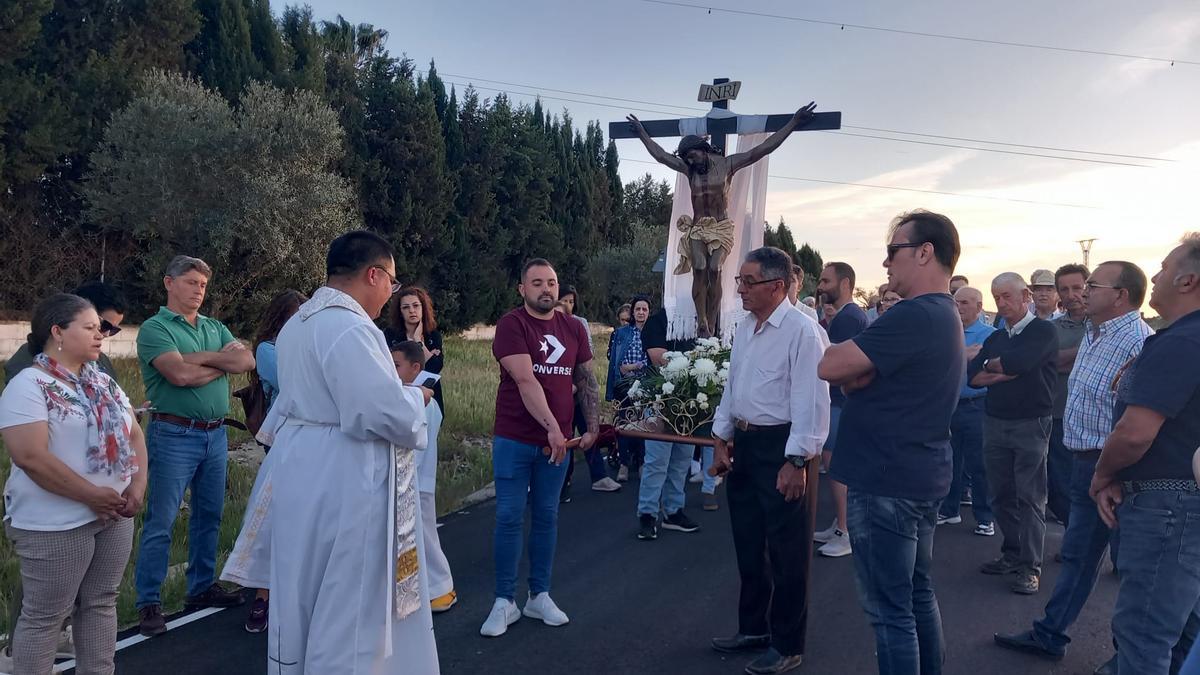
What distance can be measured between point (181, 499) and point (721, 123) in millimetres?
6685

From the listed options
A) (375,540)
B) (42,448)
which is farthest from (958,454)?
(42,448)

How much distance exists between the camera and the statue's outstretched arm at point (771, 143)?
8630mm

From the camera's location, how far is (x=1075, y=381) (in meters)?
4.73

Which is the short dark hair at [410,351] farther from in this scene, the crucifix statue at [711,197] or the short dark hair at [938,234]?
the crucifix statue at [711,197]

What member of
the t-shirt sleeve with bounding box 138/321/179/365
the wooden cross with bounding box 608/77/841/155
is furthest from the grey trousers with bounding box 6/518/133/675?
the wooden cross with bounding box 608/77/841/155

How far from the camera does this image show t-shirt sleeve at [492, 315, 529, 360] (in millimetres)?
4801

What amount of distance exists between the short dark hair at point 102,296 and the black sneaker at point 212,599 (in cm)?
187

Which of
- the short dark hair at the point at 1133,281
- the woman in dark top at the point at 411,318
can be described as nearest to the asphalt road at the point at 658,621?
the woman in dark top at the point at 411,318

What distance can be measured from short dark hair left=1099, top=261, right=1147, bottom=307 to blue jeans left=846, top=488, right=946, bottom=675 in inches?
77.7

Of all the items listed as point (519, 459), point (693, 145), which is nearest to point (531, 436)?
point (519, 459)

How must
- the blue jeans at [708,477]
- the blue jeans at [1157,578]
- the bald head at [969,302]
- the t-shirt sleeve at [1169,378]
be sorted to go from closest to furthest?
1. the t-shirt sleeve at [1169,378]
2. the blue jeans at [1157,578]
3. the bald head at [969,302]
4. the blue jeans at [708,477]

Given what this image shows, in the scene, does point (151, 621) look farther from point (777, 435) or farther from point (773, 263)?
point (773, 263)

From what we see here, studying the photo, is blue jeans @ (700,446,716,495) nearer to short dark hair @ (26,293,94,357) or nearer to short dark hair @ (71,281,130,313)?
short dark hair @ (71,281,130,313)

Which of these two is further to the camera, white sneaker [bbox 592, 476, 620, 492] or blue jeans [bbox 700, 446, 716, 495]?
white sneaker [bbox 592, 476, 620, 492]
